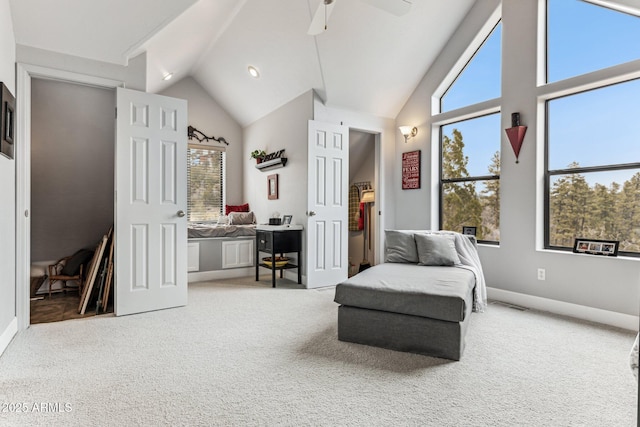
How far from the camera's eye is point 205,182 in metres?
6.36

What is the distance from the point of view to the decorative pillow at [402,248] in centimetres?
367

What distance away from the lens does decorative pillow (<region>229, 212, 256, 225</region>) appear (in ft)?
19.6

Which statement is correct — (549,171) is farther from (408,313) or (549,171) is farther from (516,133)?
(408,313)

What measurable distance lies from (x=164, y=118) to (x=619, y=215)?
4496 mm

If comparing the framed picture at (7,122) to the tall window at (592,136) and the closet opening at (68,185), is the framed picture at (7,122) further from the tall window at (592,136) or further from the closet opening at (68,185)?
the tall window at (592,136)

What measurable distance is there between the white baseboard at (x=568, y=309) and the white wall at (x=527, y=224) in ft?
0.14

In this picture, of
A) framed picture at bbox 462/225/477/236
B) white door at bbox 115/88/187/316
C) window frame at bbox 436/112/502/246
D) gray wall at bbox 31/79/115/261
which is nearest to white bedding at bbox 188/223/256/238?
gray wall at bbox 31/79/115/261

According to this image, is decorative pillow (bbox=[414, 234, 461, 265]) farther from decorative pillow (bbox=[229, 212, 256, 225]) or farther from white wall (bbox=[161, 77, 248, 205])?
white wall (bbox=[161, 77, 248, 205])

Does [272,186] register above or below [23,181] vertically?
above

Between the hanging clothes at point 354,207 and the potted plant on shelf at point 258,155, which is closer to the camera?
the potted plant on shelf at point 258,155

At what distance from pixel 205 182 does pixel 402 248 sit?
404cm

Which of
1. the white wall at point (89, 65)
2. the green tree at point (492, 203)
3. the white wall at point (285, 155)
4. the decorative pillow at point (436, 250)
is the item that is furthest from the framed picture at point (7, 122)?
the green tree at point (492, 203)

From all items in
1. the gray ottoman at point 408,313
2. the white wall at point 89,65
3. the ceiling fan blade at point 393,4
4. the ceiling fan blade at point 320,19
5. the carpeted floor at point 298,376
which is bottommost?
the carpeted floor at point 298,376

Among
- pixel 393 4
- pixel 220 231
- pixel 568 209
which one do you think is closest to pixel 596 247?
pixel 568 209
